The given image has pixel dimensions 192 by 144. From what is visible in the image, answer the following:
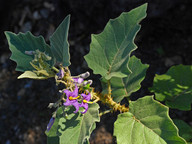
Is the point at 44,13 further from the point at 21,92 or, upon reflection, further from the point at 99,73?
the point at 99,73

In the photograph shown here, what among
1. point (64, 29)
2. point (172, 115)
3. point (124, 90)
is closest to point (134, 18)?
point (64, 29)

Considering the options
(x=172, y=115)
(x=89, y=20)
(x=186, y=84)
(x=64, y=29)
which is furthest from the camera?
(x=89, y=20)

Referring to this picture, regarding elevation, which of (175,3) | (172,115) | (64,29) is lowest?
(172,115)

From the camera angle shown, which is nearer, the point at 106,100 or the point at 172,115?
the point at 106,100

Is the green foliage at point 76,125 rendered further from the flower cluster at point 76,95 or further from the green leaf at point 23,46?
the green leaf at point 23,46

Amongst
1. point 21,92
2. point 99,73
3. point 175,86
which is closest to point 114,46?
point 99,73

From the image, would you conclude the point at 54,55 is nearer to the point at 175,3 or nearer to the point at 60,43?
the point at 60,43

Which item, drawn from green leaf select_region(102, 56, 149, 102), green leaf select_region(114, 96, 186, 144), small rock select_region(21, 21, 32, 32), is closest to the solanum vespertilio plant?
green leaf select_region(114, 96, 186, 144)

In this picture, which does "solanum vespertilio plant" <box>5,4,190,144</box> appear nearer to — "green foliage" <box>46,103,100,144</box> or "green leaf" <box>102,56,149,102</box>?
"green foliage" <box>46,103,100,144</box>
